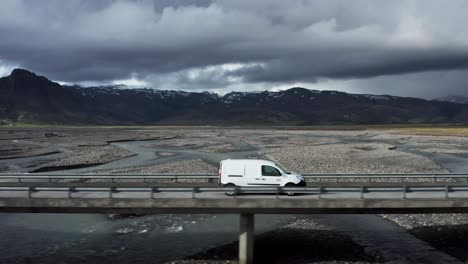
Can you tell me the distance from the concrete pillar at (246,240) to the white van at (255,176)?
349cm

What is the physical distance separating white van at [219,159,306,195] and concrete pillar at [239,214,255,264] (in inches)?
137

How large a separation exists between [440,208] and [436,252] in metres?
3.20

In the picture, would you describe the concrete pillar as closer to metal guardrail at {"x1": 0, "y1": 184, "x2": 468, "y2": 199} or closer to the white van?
metal guardrail at {"x1": 0, "y1": 184, "x2": 468, "y2": 199}

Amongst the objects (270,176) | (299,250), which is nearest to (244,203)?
(270,176)

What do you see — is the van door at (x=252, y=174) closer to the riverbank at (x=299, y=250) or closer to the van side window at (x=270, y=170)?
the van side window at (x=270, y=170)

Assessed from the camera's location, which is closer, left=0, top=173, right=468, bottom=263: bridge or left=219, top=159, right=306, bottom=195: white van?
left=0, top=173, right=468, bottom=263: bridge

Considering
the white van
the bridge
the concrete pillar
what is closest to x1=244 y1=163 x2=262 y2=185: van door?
the white van

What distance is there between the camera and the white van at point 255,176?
25031 millimetres

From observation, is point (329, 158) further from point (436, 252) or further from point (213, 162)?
point (436, 252)

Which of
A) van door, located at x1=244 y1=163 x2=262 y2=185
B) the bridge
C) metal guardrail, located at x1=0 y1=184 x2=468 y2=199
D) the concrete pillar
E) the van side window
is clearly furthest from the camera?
the van side window

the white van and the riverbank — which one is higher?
the white van

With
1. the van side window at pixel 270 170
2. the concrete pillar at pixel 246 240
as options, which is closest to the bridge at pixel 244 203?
the concrete pillar at pixel 246 240

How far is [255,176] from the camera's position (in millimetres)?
25062

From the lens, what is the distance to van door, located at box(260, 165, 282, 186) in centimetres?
2503
